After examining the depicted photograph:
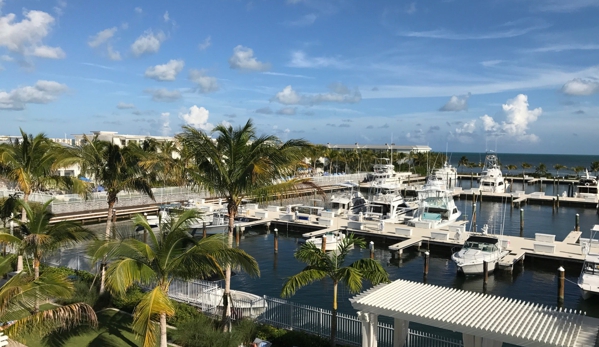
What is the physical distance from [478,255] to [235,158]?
748 inches

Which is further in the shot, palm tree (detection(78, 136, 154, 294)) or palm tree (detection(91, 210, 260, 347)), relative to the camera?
palm tree (detection(78, 136, 154, 294))

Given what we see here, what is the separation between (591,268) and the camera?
974 inches

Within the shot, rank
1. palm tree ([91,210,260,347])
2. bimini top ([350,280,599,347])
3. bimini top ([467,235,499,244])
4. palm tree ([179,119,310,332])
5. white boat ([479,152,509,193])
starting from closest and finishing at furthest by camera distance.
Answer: bimini top ([350,280,599,347])
palm tree ([91,210,260,347])
palm tree ([179,119,310,332])
bimini top ([467,235,499,244])
white boat ([479,152,509,193])

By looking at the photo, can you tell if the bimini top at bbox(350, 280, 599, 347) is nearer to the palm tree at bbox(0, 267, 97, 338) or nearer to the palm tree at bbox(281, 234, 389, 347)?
the palm tree at bbox(281, 234, 389, 347)

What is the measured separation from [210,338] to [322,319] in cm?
393

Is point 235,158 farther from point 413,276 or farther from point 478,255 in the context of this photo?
point 478,255

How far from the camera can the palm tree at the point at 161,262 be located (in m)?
10.9

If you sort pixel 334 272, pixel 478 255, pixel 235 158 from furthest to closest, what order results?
pixel 478 255
pixel 235 158
pixel 334 272

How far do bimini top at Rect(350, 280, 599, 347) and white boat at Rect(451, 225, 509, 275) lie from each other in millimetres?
16358

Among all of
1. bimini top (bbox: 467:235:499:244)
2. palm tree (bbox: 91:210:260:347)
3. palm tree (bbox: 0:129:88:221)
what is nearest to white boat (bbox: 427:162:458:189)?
bimini top (bbox: 467:235:499:244)

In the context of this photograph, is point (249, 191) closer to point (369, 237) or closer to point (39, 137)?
point (39, 137)

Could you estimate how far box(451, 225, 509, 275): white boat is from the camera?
93.0 feet

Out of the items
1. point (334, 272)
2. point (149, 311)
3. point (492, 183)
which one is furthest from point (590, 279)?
point (492, 183)

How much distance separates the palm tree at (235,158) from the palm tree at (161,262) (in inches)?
88.6
